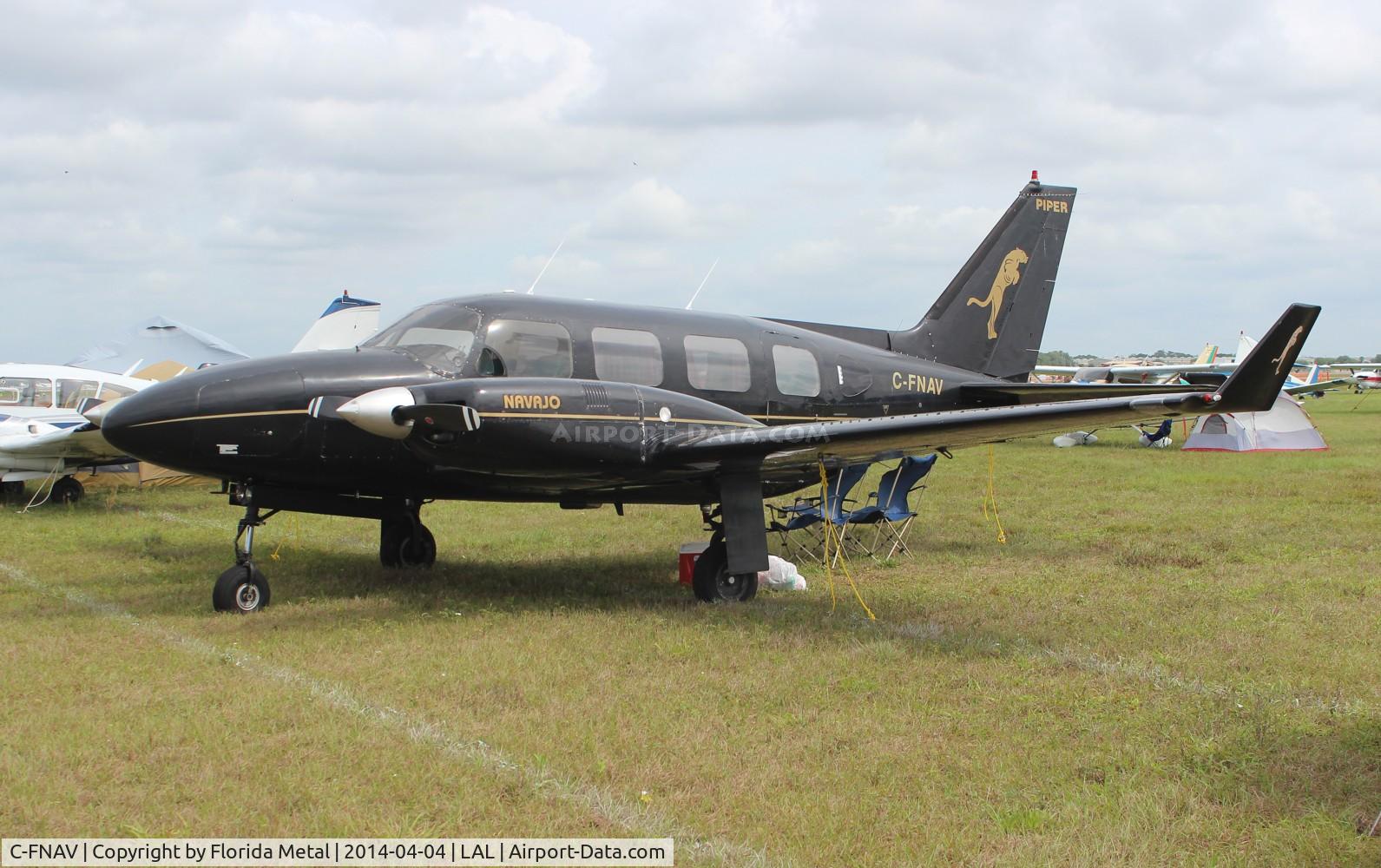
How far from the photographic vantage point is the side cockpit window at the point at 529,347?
8.70 metres

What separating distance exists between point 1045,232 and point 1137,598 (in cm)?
585

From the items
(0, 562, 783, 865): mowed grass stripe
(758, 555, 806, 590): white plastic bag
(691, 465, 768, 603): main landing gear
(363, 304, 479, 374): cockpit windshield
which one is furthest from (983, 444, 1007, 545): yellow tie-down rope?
(0, 562, 783, 865): mowed grass stripe

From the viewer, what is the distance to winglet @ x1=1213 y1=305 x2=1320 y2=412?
20.4 feet

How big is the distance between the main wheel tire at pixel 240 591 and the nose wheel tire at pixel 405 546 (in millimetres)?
2183

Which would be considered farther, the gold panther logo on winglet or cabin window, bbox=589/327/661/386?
cabin window, bbox=589/327/661/386

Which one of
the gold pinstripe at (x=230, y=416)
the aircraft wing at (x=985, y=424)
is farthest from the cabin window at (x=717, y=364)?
the gold pinstripe at (x=230, y=416)

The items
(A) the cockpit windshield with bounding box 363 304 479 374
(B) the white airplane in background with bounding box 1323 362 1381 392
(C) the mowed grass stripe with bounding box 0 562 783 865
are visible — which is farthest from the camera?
(B) the white airplane in background with bounding box 1323 362 1381 392

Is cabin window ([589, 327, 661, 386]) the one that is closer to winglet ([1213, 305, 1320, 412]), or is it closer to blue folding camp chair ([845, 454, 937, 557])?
blue folding camp chair ([845, 454, 937, 557])

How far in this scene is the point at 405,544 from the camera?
10.6 m

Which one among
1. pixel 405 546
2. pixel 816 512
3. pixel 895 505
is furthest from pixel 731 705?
pixel 895 505

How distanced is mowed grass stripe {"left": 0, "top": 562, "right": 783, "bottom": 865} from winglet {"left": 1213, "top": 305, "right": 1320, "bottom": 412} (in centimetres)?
418

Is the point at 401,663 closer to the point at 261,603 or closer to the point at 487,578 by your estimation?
the point at 261,603

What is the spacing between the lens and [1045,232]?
13.1m

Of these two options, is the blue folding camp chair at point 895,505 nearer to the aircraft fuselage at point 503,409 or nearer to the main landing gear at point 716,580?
the aircraft fuselage at point 503,409
